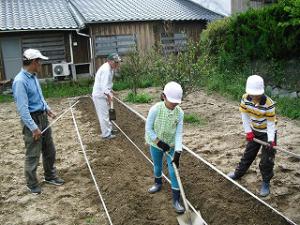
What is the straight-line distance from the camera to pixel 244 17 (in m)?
11.4

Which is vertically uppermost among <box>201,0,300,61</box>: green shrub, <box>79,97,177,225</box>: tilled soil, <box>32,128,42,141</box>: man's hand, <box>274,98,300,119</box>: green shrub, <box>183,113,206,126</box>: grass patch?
<box>201,0,300,61</box>: green shrub

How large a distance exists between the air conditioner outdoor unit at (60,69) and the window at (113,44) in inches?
61.8

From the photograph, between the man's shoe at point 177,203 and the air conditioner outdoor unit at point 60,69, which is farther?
the air conditioner outdoor unit at point 60,69

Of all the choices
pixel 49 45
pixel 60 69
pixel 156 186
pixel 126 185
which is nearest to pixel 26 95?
pixel 126 185

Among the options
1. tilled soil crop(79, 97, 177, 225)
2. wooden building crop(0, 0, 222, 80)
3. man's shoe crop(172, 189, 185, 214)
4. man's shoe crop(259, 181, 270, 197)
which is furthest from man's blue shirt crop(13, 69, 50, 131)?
wooden building crop(0, 0, 222, 80)

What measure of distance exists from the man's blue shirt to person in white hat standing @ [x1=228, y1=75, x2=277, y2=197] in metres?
2.92

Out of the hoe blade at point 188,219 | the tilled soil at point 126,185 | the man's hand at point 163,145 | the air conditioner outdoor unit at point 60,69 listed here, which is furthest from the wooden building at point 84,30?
the hoe blade at point 188,219

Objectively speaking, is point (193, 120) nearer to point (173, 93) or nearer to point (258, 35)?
point (258, 35)

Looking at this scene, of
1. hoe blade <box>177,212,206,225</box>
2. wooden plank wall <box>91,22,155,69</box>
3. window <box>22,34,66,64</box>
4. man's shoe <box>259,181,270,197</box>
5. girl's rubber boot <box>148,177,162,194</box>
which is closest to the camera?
hoe blade <box>177,212,206,225</box>

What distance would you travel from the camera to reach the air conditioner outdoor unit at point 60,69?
15.8 metres

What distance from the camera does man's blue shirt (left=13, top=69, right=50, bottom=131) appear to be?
15.9 feet

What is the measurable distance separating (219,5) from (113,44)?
21.4 ft

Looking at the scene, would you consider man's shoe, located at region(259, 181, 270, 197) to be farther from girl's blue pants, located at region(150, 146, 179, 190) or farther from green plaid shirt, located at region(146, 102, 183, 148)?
green plaid shirt, located at region(146, 102, 183, 148)

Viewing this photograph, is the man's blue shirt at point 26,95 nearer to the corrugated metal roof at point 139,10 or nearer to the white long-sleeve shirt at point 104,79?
the white long-sleeve shirt at point 104,79
